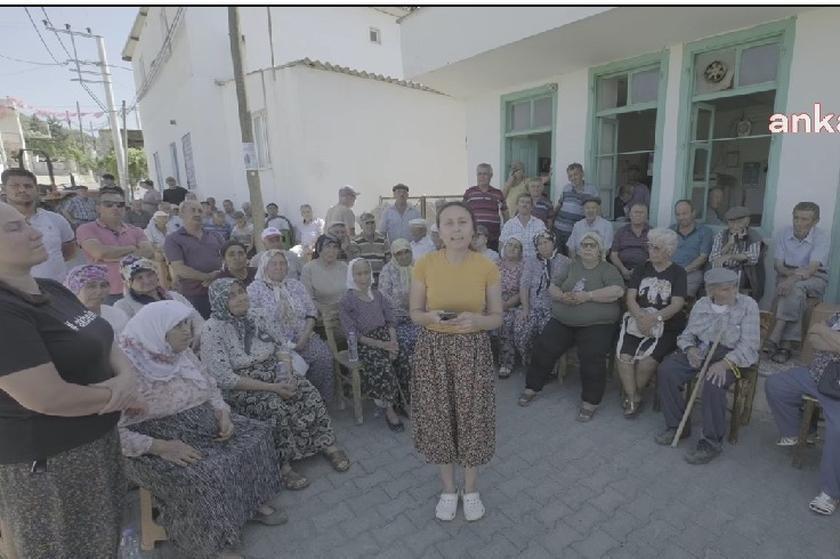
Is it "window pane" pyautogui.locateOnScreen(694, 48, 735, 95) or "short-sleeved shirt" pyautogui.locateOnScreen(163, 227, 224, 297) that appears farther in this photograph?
"window pane" pyautogui.locateOnScreen(694, 48, 735, 95)

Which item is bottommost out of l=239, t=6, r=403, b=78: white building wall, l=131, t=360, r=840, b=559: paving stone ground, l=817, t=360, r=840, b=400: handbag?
l=131, t=360, r=840, b=559: paving stone ground

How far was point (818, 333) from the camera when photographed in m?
2.57

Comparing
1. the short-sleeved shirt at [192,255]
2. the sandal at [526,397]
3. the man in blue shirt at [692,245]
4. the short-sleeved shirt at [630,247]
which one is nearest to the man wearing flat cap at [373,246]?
the short-sleeved shirt at [192,255]

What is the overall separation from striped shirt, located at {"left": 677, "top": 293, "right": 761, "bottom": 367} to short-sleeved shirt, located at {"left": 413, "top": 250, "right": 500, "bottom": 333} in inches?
70.6

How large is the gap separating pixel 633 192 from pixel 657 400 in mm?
2705

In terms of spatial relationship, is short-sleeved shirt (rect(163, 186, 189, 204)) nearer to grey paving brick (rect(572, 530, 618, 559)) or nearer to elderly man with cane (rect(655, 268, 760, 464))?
elderly man with cane (rect(655, 268, 760, 464))

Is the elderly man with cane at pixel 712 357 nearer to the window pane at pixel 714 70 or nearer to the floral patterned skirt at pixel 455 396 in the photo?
the floral patterned skirt at pixel 455 396

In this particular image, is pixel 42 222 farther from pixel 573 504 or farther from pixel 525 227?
pixel 525 227

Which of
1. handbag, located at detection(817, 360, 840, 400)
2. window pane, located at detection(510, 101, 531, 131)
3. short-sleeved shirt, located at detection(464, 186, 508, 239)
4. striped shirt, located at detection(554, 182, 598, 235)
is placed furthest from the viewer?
window pane, located at detection(510, 101, 531, 131)

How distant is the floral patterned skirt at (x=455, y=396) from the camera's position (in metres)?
2.32

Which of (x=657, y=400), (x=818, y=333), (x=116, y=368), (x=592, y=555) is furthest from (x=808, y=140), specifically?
(x=116, y=368)

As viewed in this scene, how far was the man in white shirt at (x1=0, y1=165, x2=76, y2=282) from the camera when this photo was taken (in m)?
3.18

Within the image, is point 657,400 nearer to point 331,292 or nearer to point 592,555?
point 592,555

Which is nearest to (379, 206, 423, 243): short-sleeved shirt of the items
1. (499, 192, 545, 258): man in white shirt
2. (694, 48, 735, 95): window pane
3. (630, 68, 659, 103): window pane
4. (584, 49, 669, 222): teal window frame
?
(499, 192, 545, 258): man in white shirt
